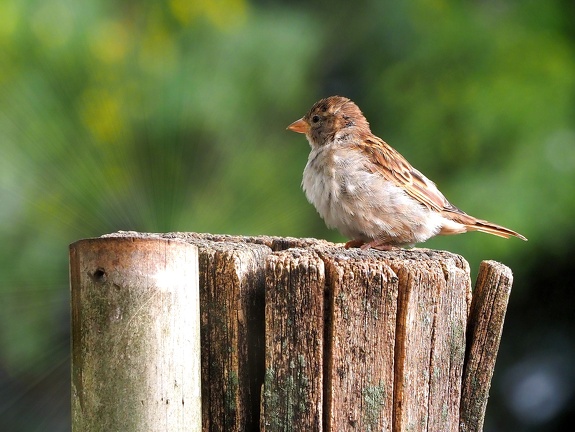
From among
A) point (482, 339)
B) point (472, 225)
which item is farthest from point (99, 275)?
point (472, 225)

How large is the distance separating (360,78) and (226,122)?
98 cm

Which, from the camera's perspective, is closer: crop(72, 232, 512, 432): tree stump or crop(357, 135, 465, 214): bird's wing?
crop(72, 232, 512, 432): tree stump

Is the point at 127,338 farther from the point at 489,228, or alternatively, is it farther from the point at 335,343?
the point at 489,228

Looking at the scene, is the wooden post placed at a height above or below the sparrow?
below

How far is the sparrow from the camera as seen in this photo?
3279 mm

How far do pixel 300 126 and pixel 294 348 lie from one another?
7.69ft

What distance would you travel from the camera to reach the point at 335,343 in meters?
1.68

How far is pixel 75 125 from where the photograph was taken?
12.6 feet

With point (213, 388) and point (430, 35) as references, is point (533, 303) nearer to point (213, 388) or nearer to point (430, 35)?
point (430, 35)

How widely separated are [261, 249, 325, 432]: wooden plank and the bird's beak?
2.26 m

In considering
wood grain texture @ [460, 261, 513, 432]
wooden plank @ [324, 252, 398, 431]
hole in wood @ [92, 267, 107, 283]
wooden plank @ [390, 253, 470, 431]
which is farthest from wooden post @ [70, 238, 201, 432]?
wood grain texture @ [460, 261, 513, 432]

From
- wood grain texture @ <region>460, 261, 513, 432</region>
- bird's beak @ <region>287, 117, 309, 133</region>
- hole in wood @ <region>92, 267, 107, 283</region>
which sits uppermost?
bird's beak @ <region>287, 117, 309, 133</region>

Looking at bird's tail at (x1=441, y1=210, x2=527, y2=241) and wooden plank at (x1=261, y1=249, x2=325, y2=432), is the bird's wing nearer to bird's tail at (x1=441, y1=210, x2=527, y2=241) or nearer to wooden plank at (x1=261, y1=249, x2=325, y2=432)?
bird's tail at (x1=441, y1=210, x2=527, y2=241)

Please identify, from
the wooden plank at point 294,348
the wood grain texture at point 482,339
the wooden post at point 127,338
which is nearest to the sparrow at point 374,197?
the wood grain texture at point 482,339
